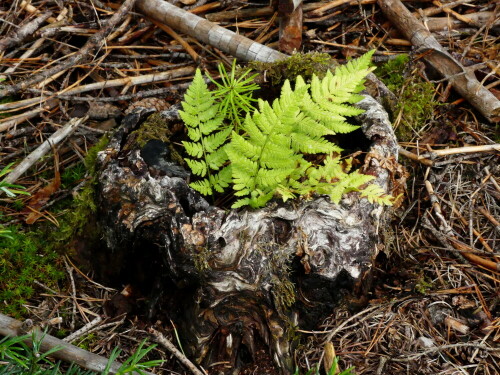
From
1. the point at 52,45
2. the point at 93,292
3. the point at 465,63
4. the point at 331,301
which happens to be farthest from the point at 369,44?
the point at 93,292

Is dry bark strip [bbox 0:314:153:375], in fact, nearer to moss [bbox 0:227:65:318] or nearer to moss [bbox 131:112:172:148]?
moss [bbox 0:227:65:318]

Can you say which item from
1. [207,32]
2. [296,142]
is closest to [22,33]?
[207,32]

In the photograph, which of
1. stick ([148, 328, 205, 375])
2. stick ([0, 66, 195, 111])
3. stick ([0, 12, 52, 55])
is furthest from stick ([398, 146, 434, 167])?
stick ([0, 12, 52, 55])

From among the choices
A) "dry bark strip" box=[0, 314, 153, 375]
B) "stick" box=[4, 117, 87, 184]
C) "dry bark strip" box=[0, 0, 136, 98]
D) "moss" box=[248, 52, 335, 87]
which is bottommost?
"dry bark strip" box=[0, 314, 153, 375]

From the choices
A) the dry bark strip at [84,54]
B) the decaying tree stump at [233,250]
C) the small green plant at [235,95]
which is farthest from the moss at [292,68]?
the dry bark strip at [84,54]

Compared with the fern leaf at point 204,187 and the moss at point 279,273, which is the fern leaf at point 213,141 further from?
the moss at point 279,273

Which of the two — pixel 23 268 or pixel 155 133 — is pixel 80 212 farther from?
pixel 155 133
